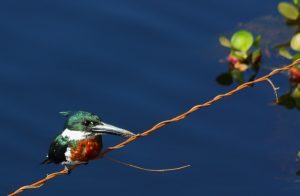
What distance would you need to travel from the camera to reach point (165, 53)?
8031 mm

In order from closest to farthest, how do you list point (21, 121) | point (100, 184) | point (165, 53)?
point (100, 184) → point (21, 121) → point (165, 53)

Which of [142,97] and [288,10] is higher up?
[288,10]

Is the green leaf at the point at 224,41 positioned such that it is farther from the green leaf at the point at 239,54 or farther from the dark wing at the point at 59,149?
the dark wing at the point at 59,149

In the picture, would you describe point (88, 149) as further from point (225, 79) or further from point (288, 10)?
point (288, 10)

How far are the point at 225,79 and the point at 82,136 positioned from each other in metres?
2.80

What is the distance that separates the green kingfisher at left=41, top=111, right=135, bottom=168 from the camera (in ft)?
17.0

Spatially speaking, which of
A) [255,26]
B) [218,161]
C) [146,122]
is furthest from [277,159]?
[255,26]

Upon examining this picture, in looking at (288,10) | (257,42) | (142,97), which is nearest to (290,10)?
(288,10)

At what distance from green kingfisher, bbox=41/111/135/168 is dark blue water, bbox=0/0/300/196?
1.50 m

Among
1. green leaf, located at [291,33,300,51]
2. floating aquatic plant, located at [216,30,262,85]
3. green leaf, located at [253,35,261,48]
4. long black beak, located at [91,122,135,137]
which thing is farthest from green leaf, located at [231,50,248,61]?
long black beak, located at [91,122,135,137]

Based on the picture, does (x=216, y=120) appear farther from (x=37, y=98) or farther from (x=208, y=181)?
(x=37, y=98)

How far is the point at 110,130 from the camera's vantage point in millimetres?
5137

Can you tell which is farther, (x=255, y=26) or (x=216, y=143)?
(x=255, y=26)

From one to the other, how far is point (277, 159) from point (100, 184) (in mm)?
1238
